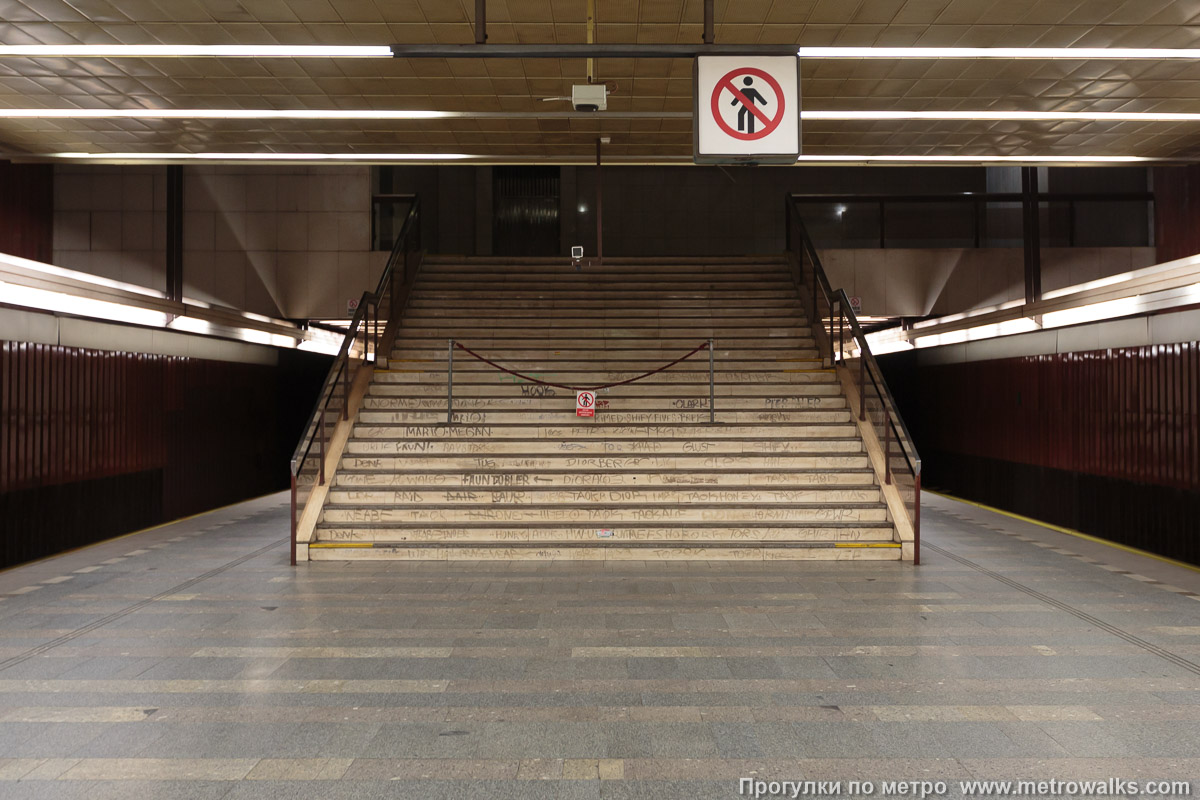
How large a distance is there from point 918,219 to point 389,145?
9682 mm

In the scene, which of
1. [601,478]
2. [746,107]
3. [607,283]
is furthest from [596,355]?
[746,107]

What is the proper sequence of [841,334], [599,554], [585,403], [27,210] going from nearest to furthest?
[599,554] < [585,403] < [841,334] < [27,210]

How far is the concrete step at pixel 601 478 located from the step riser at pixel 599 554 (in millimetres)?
962

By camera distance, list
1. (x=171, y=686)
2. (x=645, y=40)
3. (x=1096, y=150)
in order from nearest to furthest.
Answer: (x=171, y=686), (x=645, y=40), (x=1096, y=150)

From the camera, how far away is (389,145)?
9.16 meters

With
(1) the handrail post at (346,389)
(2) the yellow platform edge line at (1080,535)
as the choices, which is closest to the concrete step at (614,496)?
(1) the handrail post at (346,389)

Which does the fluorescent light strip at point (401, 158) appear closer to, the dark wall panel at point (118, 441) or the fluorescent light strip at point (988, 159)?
the fluorescent light strip at point (988, 159)

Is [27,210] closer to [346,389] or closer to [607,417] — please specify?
[346,389]

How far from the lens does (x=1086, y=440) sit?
9.53m

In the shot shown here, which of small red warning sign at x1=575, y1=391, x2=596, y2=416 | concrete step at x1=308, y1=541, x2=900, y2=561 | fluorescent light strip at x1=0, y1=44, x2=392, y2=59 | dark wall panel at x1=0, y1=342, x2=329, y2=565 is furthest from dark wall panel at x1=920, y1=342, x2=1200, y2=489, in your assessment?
dark wall panel at x1=0, y1=342, x2=329, y2=565

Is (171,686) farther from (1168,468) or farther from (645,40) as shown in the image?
(1168,468)

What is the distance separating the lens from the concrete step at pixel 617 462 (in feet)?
29.3

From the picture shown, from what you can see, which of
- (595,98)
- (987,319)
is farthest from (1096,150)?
(595,98)

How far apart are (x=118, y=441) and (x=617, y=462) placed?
6140mm
